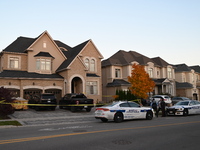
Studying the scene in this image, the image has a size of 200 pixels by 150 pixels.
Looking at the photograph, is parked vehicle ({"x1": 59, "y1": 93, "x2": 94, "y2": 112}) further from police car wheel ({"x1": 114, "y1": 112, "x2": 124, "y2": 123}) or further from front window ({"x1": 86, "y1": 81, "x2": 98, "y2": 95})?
front window ({"x1": 86, "y1": 81, "x2": 98, "y2": 95})

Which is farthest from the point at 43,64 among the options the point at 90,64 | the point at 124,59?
the point at 124,59

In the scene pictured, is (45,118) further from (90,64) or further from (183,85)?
(183,85)

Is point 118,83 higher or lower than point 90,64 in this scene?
lower

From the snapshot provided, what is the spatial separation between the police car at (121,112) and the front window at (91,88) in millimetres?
15434

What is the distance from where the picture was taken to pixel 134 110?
15.8m

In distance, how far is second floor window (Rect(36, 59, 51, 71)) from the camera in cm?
2956

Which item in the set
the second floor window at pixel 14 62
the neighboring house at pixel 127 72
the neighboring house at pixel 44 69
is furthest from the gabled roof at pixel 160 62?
the second floor window at pixel 14 62

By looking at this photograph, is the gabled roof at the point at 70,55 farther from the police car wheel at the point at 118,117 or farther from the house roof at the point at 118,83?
the police car wheel at the point at 118,117

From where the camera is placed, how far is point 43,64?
29859 mm

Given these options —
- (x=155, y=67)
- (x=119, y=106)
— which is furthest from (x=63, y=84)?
(x=155, y=67)

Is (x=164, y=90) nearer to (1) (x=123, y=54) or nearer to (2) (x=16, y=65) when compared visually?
(1) (x=123, y=54)

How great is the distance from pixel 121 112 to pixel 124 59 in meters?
25.8

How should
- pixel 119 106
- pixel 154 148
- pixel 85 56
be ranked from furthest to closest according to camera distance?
pixel 85 56, pixel 119 106, pixel 154 148

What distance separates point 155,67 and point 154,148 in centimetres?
3772
